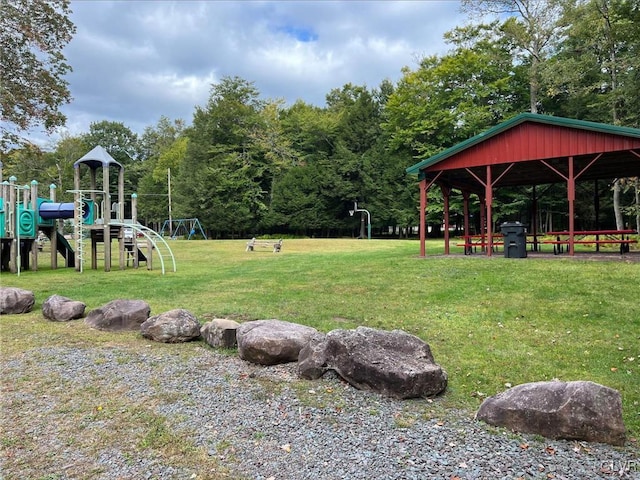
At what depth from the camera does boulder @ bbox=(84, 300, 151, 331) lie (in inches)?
235

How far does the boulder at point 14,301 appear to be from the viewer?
272 inches

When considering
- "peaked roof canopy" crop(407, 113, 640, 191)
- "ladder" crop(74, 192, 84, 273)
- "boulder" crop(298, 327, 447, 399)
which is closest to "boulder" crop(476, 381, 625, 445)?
"boulder" crop(298, 327, 447, 399)

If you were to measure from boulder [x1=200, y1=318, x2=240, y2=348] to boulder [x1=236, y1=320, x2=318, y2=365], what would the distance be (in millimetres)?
345

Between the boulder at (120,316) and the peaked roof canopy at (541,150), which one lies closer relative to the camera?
the boulder at (120,316)

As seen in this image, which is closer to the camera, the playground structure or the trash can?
the trash can

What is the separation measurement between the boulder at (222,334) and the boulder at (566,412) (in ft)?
9.96

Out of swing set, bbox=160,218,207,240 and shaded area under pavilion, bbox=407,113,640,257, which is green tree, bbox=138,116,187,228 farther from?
shaded area under pavilion, bbox=407,113,640,257

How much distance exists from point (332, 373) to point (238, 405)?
0.99 metres

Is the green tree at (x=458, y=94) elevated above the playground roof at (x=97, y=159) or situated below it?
above

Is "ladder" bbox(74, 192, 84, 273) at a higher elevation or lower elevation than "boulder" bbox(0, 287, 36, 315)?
higher

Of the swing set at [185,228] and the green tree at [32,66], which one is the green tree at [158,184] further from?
the green tree at [32,66]

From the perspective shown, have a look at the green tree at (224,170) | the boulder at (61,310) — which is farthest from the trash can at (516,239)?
the green tree at (224,170)

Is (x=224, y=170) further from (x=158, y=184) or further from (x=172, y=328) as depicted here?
(x=172, y=328)

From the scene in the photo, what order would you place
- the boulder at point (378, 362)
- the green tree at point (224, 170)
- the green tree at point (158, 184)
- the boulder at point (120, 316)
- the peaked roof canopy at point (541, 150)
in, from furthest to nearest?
the green tree at point (158, 184), the green tree at point (224, 170), the peaked roof canopy at point (541, 150), the boulder at point (120, 316), the boulder at point (378, 362)
